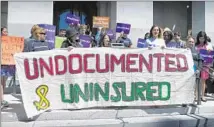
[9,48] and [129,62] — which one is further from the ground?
[9,48]

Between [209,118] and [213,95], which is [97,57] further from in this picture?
[213,95]

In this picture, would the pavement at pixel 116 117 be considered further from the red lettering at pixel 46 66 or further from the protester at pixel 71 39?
the protester at pixel 71 39

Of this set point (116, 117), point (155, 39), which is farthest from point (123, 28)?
point (116, 117)

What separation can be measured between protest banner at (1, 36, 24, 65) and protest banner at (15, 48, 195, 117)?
1.12 meters

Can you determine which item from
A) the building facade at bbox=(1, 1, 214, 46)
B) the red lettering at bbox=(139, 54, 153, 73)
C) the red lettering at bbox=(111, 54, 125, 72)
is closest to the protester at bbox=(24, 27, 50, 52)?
the red lettering at bbox=(111, 54, 125, 72)

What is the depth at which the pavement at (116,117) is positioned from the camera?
268 inches

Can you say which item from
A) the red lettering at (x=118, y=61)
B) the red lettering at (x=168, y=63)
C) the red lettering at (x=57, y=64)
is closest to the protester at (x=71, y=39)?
the red lettering at (x=57, y=64)

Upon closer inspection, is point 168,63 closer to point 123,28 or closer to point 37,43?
point 37,43

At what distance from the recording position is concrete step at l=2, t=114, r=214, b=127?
22.1ft

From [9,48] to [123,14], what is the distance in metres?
6.33

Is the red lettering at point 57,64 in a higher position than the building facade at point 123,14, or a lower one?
lower

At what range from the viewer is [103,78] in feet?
23.8

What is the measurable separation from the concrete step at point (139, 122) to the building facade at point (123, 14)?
6152 millimetres

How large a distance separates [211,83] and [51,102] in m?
4.88
